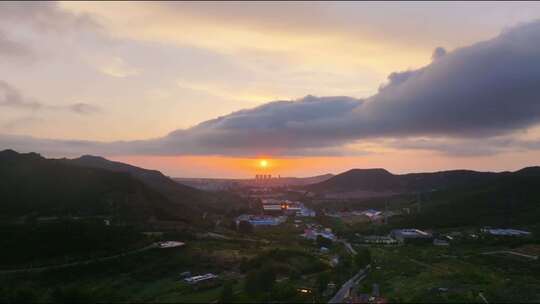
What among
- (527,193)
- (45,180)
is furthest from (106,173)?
(527,193)

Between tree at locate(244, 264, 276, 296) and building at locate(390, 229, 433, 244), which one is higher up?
tree at locate(244, 264, 276, 296)

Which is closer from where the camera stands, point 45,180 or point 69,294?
point 69,294

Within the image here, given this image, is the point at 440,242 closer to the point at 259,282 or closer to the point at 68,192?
the point at 259,282

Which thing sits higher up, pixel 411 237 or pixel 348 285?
pixel 411 237

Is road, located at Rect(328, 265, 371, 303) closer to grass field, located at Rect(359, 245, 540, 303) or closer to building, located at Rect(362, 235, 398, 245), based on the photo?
grass field, located at Rect(359, 245, 540, 303)

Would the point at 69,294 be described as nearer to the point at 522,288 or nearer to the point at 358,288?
the point at 358,288

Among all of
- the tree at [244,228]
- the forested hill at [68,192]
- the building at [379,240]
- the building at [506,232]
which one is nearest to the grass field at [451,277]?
the building at [379,240]

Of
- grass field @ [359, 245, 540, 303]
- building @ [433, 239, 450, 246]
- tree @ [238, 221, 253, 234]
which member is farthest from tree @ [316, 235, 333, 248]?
building @ [433, 239, 450, 246]

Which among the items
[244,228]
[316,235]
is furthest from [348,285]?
[244,228]
